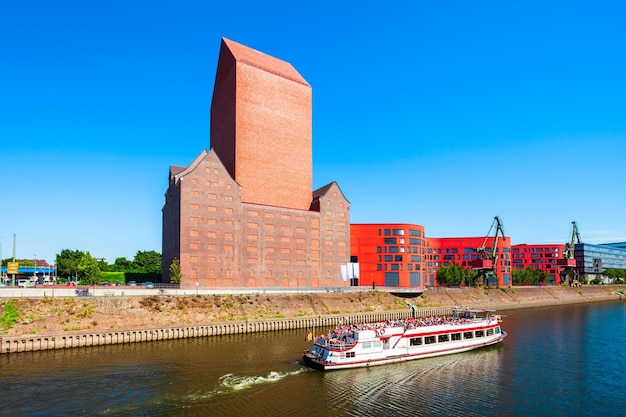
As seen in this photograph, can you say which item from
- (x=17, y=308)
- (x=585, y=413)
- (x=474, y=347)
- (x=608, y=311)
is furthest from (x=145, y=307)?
(x=608, y=311)

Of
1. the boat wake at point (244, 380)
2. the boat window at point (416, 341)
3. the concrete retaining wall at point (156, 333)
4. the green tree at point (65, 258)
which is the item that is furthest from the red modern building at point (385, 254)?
the green tree at point (65, 258)

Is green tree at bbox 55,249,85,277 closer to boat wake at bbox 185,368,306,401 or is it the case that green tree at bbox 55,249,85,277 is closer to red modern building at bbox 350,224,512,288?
red modern building at bbox 350,224,512,288

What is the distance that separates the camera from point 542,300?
150 metres

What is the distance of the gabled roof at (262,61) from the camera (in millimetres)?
118569

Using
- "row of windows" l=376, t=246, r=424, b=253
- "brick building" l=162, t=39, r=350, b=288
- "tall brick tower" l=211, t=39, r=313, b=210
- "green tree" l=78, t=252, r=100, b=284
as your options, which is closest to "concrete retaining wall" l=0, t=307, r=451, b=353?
"brick building" l=162, t=39, r=350, b=288

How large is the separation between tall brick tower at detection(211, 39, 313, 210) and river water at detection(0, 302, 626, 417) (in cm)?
5509

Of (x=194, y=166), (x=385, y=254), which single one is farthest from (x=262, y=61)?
(x=385, y=254)

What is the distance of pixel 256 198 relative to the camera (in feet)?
375

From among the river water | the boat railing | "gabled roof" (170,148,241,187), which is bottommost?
the river water

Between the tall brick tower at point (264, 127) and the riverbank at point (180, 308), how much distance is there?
101ft

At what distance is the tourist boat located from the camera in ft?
175

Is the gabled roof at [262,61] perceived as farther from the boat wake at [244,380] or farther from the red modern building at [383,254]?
the boat wake at [244,380]

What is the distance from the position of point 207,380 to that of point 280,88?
3525 inches

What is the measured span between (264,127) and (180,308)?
54059mm
